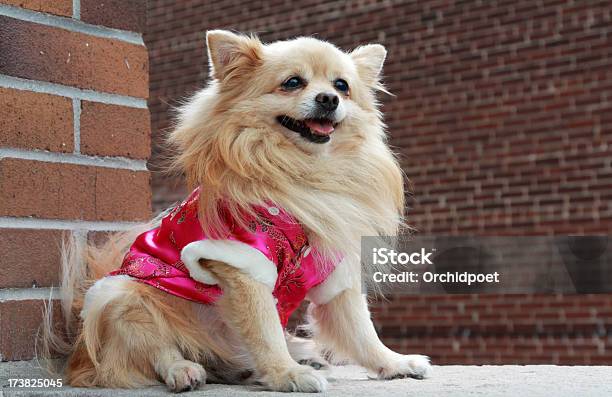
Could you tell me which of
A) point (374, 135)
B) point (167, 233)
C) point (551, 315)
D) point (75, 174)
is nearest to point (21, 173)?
point (75, 174)

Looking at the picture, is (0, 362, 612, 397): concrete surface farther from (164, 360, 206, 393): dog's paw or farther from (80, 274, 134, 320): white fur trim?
(80, 274, 134, 320): white fur trim

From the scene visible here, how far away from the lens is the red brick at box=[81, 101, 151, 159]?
103 inches

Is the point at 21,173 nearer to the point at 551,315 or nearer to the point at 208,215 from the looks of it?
the point at 208,215

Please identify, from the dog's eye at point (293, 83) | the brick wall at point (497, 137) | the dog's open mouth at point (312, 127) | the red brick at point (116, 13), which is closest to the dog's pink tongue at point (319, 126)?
the dog's open mouth at point (312, 127)

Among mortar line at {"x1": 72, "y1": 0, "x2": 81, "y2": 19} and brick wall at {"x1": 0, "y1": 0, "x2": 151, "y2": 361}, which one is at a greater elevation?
mortar line at {"x1": 72, "y1": 0, "x2": 81, "y2": 19}

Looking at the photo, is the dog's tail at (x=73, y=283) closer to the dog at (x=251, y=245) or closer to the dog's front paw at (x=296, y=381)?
the dog at (x=251, y=245)

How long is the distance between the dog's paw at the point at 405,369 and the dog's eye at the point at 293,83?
2.85 feet

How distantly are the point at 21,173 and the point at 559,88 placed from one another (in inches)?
175

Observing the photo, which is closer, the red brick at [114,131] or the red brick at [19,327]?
the red brick at [19,327]

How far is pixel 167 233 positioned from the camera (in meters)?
2.43

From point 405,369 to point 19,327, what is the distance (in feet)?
3.75

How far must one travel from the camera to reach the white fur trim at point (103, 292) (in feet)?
7.64

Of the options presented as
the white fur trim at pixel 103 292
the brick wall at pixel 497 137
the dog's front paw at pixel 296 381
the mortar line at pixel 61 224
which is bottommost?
the dog's front paw at pixel 296 381

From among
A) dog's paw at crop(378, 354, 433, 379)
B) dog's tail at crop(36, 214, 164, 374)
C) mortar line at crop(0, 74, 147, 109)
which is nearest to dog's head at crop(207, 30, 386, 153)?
mortar line at crop(0, 74, 147, 109)
